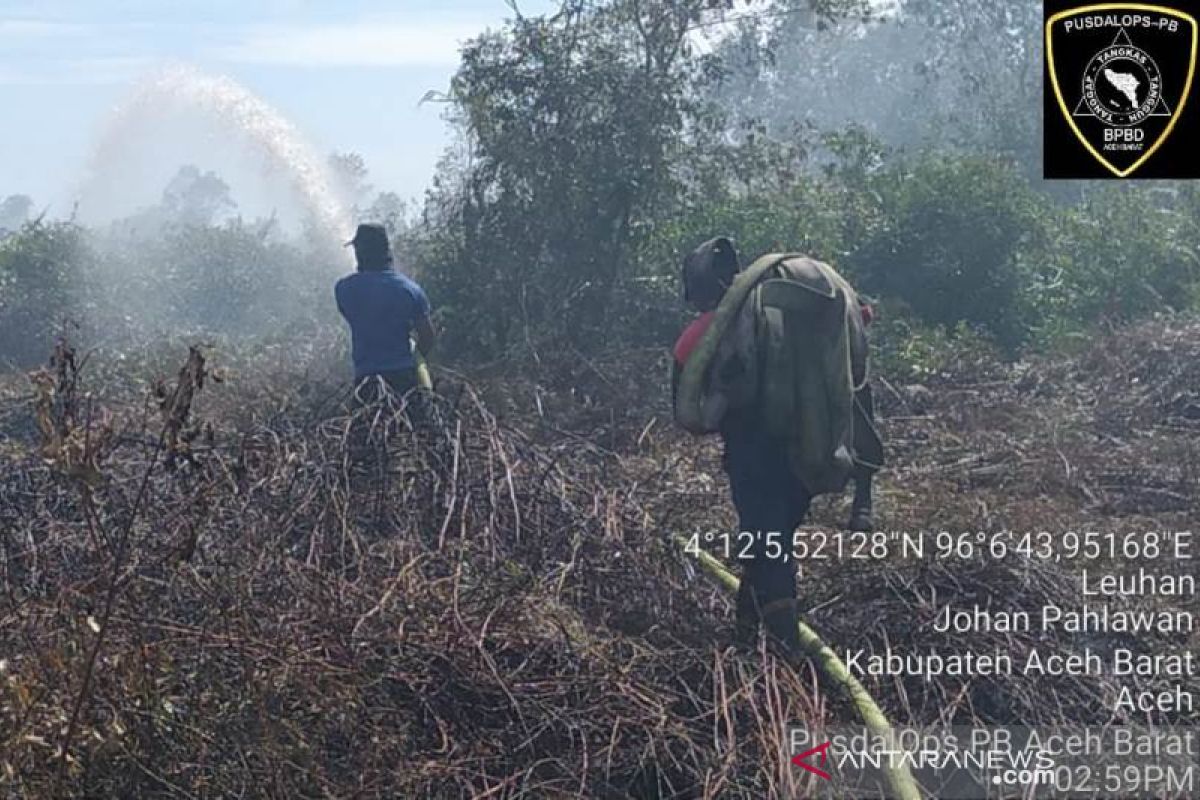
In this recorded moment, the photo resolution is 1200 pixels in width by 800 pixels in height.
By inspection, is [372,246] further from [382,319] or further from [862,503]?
[862,503]

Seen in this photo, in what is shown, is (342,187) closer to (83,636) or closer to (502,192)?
(502,192)

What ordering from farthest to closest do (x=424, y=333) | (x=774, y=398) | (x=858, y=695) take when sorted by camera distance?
1. (x=424, y=333)
2. (x=774, y=398)
3. (x=858, y=695)

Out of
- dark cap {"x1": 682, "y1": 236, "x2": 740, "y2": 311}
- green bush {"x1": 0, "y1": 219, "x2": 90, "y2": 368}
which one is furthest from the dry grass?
green bush {"x1": 0, "y1": 219, "x2": 90, "y2": 368}

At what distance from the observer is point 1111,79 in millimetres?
6309

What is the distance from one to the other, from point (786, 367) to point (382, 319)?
278 cm

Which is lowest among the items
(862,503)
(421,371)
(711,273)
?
(862,503)

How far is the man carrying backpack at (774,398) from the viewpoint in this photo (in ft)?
14.8

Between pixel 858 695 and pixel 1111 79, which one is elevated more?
pixel 1111 79

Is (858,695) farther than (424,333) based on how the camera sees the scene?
No

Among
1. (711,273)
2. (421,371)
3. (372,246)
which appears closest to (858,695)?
(711,273)

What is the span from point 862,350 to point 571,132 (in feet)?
20.9

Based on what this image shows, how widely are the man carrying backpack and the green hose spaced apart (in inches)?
3.5

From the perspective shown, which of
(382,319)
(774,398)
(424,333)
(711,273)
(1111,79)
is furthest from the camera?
(424,333)

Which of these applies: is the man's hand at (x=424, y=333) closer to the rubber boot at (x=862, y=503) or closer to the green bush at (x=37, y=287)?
the rubber boot at (x=862, y=503)
